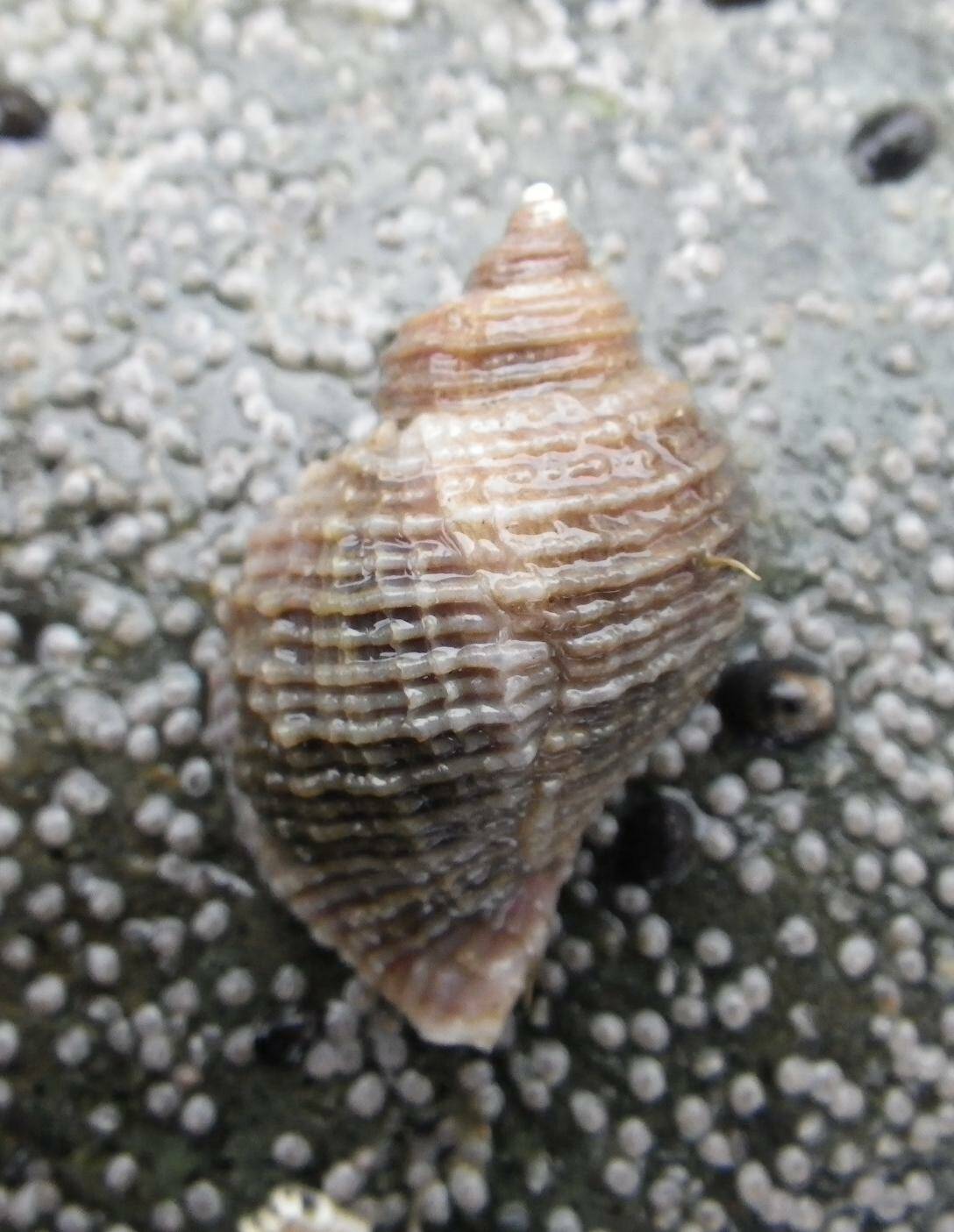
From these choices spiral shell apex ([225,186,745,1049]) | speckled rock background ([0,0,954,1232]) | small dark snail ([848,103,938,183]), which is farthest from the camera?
small dark snail ([848,103,938,183])

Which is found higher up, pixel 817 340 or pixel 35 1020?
pixel 817 340

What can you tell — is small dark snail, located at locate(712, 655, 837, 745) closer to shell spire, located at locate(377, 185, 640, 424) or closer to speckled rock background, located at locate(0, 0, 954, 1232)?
speckled rock background, located at locate(0, 0, 954, 1232)

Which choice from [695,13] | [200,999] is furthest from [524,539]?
[695,13]

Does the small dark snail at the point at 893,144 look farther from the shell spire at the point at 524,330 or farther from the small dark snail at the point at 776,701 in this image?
the small dark snail at the point at 776,701

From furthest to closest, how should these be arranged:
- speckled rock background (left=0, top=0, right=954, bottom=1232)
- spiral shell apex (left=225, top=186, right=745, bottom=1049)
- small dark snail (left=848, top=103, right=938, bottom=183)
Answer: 1. small dark snail (left=848, top=103, right=938, bottom=183)
2. speckled rock background (left=0, top=0, right=954, bottom=1232)
3. spiral shell apex (left=225, top=186, right=745, bottom=1049)

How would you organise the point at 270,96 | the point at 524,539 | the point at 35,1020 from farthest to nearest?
1. the point at 270,96
2. the point at 35,1020
3. the point at 524,539

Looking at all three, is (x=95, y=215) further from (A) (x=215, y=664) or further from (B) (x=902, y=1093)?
(B) (x=902, y=1093)

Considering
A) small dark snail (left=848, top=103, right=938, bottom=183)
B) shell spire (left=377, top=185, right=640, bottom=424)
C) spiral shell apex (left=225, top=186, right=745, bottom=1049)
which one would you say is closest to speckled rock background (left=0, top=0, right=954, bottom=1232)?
small dark snail (left=848, top=103, right=938, bottom=183)
